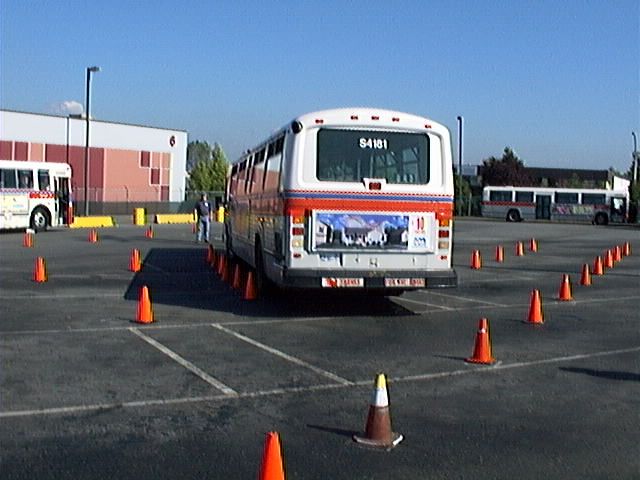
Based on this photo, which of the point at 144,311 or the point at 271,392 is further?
the point at 144,311

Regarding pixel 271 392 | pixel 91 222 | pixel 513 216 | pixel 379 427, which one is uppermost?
pixel 513 216

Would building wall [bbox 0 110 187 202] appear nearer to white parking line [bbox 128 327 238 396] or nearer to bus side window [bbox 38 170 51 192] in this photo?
bus side window [bbox 38 170 51 192]

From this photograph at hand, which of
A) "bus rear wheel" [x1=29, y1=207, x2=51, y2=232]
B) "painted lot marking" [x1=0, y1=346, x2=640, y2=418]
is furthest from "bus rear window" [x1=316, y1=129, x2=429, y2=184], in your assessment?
"bus rear wheel" [x1=29, y1=207, x2=51, y2=232]

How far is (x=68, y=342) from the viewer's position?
10492 mm

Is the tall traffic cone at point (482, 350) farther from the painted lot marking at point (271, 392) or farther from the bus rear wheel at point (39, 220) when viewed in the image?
the bus rear wheel at point (39, 220)

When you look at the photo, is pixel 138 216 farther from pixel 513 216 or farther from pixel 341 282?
pixel 341 282

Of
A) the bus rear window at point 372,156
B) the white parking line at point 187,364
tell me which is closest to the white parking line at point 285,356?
the white parking line at point 187,364

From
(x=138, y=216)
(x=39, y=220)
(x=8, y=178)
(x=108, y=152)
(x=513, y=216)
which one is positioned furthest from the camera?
(x=513, y=216)

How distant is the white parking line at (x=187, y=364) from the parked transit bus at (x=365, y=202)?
2395mm

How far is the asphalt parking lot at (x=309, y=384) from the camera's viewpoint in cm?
606

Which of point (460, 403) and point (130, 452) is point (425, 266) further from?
point (130, 452)

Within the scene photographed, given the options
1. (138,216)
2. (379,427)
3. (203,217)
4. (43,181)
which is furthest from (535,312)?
(138,216)

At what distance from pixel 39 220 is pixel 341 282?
27.9 meters

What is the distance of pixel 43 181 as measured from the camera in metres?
37.6
